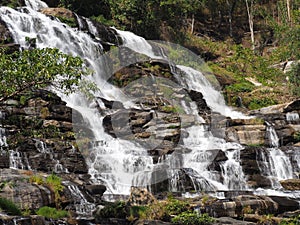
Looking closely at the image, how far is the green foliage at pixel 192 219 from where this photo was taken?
12.6 m

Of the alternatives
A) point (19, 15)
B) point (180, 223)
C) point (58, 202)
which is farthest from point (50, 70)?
point (19, 15)

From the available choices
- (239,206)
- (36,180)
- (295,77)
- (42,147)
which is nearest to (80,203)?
(36,180)

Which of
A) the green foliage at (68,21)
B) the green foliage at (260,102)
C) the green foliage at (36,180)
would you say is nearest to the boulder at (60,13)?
the green foliage at (68,21)

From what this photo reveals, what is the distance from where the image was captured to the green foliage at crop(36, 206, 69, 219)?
12688mm

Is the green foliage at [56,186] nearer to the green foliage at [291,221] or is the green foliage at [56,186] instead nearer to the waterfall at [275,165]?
the green foliage at [291,221]

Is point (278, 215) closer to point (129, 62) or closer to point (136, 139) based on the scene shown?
point (136, 139)

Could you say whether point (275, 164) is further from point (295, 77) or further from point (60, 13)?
point (60, 13)

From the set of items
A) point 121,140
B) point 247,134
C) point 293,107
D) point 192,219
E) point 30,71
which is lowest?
point 192,219

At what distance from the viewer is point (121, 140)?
75.6 ft

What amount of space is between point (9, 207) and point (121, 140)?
1115 centimetres

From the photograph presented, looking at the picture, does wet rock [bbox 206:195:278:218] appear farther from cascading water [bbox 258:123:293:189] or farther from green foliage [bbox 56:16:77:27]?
green foliage [bbox 56:16:77:27]

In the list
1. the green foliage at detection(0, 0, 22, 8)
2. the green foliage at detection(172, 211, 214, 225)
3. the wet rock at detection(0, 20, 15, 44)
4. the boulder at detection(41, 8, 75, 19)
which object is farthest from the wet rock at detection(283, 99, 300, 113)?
the green foliage at detection(0, 0, 22, 8)

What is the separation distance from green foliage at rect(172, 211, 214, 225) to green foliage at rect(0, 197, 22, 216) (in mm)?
4504

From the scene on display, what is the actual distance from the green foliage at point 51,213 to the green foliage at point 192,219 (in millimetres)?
3306
